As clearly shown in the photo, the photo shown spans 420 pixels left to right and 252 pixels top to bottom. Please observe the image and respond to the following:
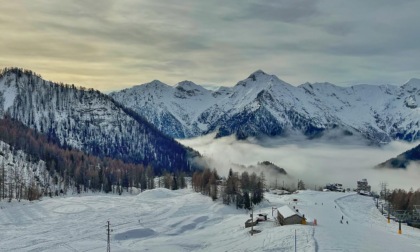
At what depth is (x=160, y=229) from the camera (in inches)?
5502

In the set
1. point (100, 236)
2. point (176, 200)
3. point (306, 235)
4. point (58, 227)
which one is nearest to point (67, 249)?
point (100, 236)

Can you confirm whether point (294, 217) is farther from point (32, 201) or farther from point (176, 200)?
point (32, 201)

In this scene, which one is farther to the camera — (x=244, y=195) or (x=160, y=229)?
(x=244, y=195)

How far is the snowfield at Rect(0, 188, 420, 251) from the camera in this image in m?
101

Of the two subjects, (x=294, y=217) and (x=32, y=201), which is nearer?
(x=294, y=217)

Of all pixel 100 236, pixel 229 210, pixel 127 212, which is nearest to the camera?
pixel 100 236

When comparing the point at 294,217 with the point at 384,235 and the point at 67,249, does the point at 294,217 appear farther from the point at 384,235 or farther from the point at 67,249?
the point at 67,249

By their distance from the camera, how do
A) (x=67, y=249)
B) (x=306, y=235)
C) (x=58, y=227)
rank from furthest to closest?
1. (x=58, y=227)
2. (x=67, y=249)
3. (x=306, y=235)

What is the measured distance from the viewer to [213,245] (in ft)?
380

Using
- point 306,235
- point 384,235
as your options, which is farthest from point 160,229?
point 384,235

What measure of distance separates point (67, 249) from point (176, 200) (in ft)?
296

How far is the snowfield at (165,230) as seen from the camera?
10094 cm

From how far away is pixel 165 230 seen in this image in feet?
458

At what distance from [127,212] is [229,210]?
4135 centimetres
